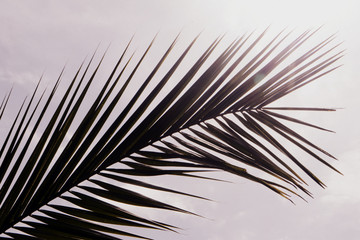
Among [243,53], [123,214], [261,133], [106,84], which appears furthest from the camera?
[261,133]

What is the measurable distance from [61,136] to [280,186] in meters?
0.69

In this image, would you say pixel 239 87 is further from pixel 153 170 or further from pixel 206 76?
pixel 153 170

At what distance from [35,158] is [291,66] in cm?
90

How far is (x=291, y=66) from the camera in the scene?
1.41m

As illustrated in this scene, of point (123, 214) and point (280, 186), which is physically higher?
point (280, 186)

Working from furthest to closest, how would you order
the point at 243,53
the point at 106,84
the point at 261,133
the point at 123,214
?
the point at 261,133, the point at 243,53, the point at 106,84, the point at 123,214

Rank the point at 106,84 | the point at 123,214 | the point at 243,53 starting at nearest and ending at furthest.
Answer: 1. the point at 123,214
2. the point at 106,84
3. the point at 243,53

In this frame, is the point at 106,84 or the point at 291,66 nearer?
the point at 106,84

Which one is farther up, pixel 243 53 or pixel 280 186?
pixel 243 53

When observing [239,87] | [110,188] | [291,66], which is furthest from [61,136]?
[291,66]

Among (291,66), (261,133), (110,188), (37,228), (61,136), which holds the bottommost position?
(37,228)

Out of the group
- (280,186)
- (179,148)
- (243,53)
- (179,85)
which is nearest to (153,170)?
(179,148)

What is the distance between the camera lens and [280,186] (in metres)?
1.24

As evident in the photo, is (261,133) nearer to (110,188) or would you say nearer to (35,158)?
(110,188)
